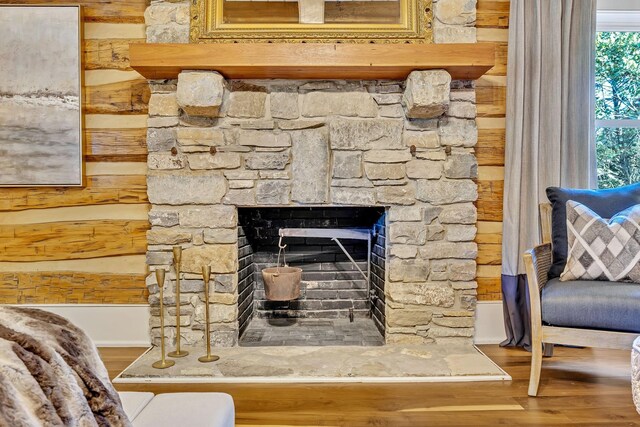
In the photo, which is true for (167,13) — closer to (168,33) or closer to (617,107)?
(168,33)

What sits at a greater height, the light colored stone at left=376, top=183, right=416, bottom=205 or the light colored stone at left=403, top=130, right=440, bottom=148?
the light colored stone at left=403, top=130, right=440, bottom=148

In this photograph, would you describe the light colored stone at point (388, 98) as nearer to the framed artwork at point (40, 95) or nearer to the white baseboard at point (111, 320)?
the framed artwork at point (40, 95)

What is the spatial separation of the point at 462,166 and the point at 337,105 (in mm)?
820

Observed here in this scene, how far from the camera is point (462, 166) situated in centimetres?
283

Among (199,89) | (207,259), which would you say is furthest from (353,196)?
(199,89)

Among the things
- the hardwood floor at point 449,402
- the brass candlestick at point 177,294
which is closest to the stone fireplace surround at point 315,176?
the brass candlestick at point 177,294

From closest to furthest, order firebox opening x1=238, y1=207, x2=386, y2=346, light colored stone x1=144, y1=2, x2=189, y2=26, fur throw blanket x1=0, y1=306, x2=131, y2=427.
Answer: fur throw blanket x1=0, y1=306, x2=131, y2=427
light colored stone x1=144, y1=2, x2=189, y2=26
firebox opening x1=238, y1=207, x2=386, y2=346

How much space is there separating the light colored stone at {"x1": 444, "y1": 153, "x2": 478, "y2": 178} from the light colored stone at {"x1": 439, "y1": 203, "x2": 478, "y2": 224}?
18 centimetres

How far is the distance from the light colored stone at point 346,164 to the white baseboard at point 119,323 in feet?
4.02

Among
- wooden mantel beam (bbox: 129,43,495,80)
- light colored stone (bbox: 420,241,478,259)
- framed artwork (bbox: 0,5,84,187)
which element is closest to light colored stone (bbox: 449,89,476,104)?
wooden mantel beam (bbox: 129,43,495,80)

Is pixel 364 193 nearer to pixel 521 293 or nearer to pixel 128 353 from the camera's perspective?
pixel 521 293

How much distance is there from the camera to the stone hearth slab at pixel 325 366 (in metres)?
2.38

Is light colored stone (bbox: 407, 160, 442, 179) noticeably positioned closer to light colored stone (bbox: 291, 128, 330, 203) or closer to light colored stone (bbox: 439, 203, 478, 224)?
light colored stone (bbox: 439, 203, 478, 224)

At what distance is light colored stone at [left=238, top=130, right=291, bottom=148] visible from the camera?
2795mm
